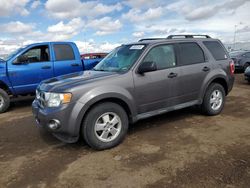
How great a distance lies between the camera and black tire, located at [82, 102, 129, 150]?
4.15 metres

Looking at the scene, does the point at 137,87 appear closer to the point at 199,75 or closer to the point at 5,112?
the point at 199,75

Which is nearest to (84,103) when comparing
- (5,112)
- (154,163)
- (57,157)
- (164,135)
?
(57,157)

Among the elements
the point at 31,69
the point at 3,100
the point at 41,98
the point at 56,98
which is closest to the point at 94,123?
the point at 56,98

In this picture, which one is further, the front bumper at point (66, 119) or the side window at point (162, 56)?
the side window at point (162, 56)

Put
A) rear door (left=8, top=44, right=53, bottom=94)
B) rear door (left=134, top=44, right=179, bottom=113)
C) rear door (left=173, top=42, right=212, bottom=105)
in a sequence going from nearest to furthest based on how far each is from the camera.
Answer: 1. rear door (left=134, top=44, right=179, bottom=113)
2. rear door (left=173, top=42, right=212, bottom=105)
3. rear door (left=8, top=44, right=53, bottom=94)

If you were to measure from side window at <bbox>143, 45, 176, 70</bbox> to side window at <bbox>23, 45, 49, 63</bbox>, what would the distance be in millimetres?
4110

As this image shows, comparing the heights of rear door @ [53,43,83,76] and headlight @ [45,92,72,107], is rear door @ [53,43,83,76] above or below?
above

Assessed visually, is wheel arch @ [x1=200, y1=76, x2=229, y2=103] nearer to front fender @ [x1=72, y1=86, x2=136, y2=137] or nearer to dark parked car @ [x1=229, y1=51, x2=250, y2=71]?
front fender @ [x1=72, y1=86, x2=136, y2=137]

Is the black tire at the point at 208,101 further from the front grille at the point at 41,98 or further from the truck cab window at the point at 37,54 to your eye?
the truck cab window at the point at 37,54

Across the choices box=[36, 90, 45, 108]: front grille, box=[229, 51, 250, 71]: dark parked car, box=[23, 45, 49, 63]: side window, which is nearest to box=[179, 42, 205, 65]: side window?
box=[36, 90, 45, 108]: front grille

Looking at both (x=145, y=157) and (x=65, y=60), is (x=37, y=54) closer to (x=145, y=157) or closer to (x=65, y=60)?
(x=65, y=60)

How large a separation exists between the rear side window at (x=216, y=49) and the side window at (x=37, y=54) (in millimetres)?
4628

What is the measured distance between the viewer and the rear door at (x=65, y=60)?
7.93m

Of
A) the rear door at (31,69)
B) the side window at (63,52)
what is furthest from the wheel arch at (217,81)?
the rear door at (31,69)
